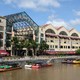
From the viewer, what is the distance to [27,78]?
2761 inches

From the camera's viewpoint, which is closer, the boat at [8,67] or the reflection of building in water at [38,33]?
the boat at [8,67]

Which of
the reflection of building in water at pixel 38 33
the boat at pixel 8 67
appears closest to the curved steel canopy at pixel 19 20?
the reflection of building in water at pixel 38 33

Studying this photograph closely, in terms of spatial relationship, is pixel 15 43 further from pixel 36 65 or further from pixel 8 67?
pixel 8 67

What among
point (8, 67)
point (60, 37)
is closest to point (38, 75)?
point (8, 67)

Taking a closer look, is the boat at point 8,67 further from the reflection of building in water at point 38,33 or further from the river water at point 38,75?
the reflection of building in water at point 38,33

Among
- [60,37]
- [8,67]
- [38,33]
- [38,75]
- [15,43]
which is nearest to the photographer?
[38,75]

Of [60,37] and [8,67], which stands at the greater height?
[60,37]

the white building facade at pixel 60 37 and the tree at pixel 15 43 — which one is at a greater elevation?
the white building facade at pixel 60 37

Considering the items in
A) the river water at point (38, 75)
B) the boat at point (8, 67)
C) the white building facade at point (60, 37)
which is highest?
the white building facade at point (60, 37)

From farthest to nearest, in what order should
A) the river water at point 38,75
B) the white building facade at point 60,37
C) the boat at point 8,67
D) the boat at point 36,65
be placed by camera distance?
the white building facade at point 60,37
the boat at point 36,65
the boat at point 8,67
the river water at point 38,75

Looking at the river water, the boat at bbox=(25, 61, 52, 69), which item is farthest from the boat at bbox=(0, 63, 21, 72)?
the boat at bbox=(25, 61, 52, 69)

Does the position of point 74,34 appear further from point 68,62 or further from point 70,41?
point 68,62

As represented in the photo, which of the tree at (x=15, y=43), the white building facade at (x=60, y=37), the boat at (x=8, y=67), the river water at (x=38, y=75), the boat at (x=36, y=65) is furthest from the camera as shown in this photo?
the white building facade at (x=60, y=37)

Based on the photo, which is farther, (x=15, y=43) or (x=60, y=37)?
(x=60, y=37)
